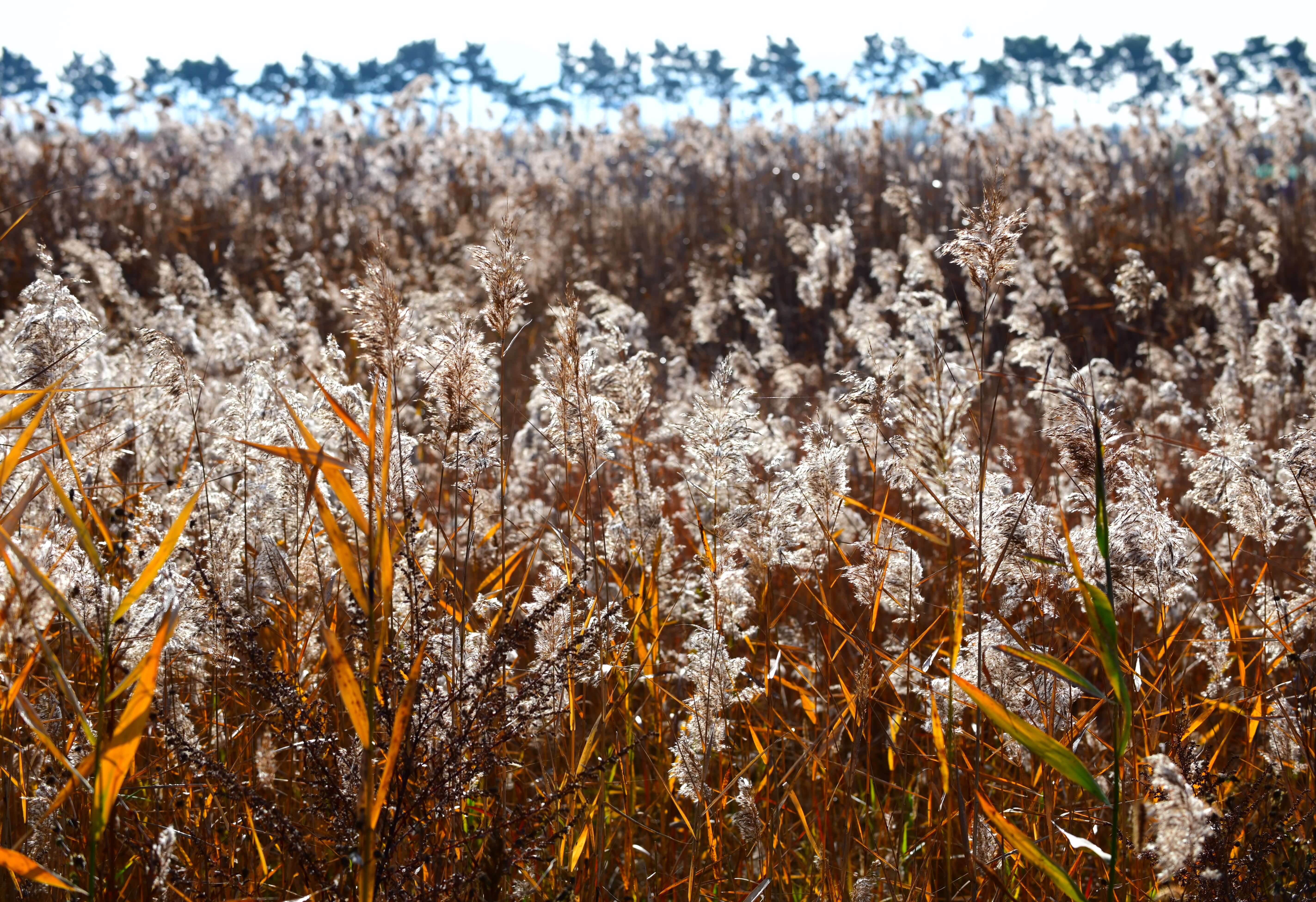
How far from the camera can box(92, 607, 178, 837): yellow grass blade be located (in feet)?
3.19

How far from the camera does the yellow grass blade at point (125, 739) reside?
38.2 inches

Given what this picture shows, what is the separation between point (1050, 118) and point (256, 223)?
10.2 m

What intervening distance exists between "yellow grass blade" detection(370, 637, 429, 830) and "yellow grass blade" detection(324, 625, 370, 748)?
3 cm

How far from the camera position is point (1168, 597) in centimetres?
181

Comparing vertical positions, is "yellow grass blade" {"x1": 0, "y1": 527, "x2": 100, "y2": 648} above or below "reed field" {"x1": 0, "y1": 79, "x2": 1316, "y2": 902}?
above

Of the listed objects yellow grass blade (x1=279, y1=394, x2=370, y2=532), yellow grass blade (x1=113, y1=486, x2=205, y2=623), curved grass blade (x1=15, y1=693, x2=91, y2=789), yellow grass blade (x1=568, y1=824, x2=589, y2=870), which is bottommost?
yellow grass blade (x1=568, y1=824, x2=589, y2=870)

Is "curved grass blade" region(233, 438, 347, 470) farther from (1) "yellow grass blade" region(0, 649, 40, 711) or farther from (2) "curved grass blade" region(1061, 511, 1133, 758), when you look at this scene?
(2) "curved grass blade" region(1061, 511, 1133, 758)

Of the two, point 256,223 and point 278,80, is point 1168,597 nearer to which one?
point 256,223

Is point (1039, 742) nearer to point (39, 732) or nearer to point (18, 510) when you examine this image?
point (39, 732)

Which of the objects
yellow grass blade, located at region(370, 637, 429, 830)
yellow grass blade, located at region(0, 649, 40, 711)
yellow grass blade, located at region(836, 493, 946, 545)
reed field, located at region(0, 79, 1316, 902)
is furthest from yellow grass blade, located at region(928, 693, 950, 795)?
yellow grass blade, located at region(0, 649, 40, 711)

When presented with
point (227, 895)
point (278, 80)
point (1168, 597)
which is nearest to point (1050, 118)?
point (1168, 597)

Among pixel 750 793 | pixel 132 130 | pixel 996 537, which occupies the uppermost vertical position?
pixel 132 130

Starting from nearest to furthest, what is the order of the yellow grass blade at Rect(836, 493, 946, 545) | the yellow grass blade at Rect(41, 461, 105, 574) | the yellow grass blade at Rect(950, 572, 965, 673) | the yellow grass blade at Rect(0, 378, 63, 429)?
the yellow grass blade at Rect(41, 461, 105, 574) → the yellow grass blade at Rect(0, 378, 63, 429) → the yellow grass blade at Rect(950, 572, 965, 673) → the yellow grass blade at Rect(836, 493, 946, 545)

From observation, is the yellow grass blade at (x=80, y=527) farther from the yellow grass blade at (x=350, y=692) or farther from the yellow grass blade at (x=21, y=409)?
the yellow grass blade at (x=350, y=692)
